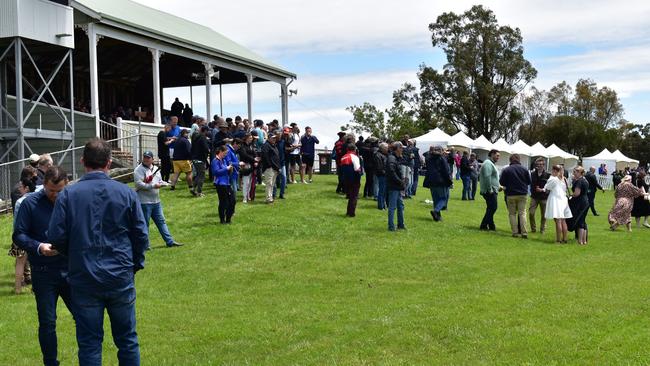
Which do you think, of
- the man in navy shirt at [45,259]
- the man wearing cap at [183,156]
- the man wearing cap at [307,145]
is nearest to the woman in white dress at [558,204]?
the man wearing cap at [307,145]

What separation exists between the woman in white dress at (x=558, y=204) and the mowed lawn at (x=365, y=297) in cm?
47

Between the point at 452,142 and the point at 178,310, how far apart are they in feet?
110

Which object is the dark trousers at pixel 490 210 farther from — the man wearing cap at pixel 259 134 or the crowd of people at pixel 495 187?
the man wearing cap at pixel 259 134

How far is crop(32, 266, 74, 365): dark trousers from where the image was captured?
6223mm

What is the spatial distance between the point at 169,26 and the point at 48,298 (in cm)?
2527

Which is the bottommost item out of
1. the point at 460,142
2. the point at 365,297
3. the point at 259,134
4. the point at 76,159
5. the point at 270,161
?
the point at 365,297

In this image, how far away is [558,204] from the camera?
1636 cm

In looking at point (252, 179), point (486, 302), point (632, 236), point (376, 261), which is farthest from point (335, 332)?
point (632, 236)

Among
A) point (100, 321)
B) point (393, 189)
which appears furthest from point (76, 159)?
point (100, 321)

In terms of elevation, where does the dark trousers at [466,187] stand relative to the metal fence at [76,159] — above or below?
below

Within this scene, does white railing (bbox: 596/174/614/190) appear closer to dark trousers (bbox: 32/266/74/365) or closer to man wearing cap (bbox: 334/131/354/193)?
man wearing cap (bbox: 334/131/354/193)

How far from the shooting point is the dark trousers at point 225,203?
15.6 meters

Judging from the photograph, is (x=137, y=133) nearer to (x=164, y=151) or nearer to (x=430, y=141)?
(x=164, y=151)

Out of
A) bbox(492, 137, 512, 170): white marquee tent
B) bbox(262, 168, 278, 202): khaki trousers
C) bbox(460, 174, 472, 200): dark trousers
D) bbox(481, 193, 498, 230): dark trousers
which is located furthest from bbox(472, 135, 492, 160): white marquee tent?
bbox(262, 168, 278, 202): khaki trousers
